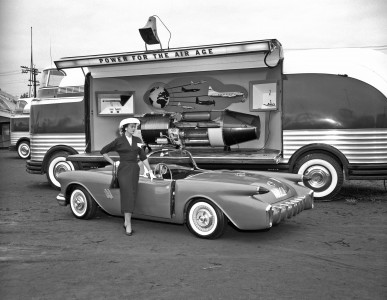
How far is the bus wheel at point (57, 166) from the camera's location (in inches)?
437

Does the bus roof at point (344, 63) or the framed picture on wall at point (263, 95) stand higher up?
the bus roof at point (344, 63)

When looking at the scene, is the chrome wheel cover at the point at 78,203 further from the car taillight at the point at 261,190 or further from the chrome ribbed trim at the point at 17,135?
the chrome ribbed trim at the point at 17,135

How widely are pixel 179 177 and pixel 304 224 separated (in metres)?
2.01

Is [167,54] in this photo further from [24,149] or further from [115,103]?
[24,149]

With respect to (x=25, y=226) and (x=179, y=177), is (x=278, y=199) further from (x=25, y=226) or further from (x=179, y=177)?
(x=25, y=226)

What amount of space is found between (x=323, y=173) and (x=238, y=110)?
3048mm

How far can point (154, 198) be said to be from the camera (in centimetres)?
619

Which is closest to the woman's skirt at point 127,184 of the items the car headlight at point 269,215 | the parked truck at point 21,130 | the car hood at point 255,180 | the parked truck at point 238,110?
the car hood at point 255,180

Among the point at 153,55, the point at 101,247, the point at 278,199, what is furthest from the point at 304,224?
the point at 153,55

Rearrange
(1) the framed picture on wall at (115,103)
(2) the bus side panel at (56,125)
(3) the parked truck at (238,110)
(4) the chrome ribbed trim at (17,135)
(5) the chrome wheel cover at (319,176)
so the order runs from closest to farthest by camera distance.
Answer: (3) the parked truck at (238,110) → (5) the chrome wheel cover at (319,176) → (2) the bus side panel at (56,125) → (1) the framed picture on wall at (115,103) → (4) the chrome ribbed trim at (17,135)

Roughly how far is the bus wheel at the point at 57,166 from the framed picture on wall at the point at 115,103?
143 centimetres

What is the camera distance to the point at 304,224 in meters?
6.68

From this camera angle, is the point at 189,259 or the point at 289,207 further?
the point at 289,207

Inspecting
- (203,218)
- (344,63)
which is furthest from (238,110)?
(203,218)
